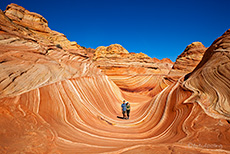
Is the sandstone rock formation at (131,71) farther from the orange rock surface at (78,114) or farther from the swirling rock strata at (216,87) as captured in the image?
the swirling rock strata at (216,87)

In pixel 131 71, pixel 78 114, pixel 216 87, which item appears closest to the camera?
pixel 216 87

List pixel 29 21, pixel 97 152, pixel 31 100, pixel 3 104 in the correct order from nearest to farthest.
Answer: pixel 97 152 < pixel 3 104 < pixel 31 100 < pixel 29 21

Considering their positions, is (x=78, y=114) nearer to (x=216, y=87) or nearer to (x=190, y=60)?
(x=216, y=87)

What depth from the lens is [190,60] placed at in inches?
607

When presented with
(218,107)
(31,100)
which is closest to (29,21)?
(31,100)

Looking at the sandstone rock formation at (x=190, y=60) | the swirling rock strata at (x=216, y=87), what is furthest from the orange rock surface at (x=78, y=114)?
the sandstone rock formation at (x=190, y=60)

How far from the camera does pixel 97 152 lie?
95.3 inches

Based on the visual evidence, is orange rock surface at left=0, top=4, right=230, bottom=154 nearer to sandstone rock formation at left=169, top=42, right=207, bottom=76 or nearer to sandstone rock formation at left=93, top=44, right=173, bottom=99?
sandstone rock formation at left=93, top=44, right=173, bottom=99

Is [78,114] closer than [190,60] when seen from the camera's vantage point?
Yes

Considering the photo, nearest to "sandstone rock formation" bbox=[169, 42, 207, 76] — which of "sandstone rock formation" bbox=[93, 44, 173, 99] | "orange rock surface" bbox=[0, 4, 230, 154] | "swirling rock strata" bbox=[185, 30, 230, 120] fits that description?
"sandstone rock formation" bbox=[93, 44, 173, 99]

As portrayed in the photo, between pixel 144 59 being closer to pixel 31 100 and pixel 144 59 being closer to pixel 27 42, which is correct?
pixel 27 42

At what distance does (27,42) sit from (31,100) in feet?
11.7

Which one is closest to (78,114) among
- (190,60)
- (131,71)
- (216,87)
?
(216,87)

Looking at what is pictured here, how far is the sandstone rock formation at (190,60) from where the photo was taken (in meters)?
14.9
